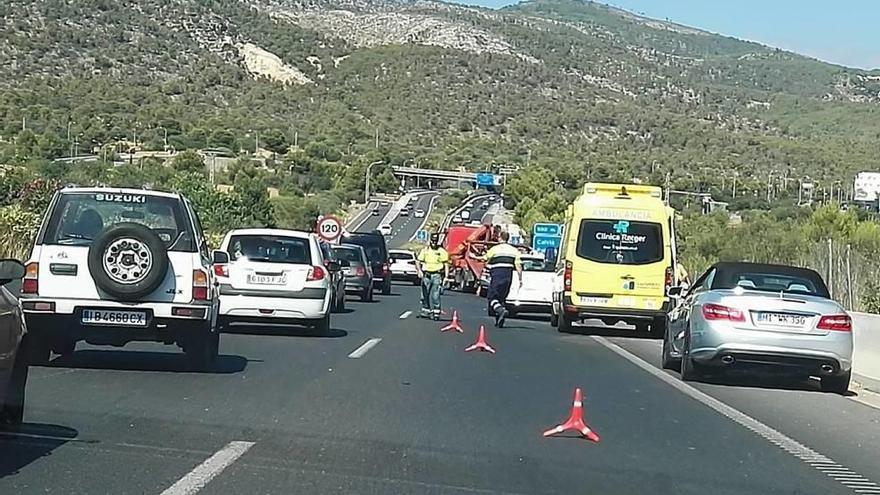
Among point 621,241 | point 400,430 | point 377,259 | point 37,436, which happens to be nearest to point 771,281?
point 400,430

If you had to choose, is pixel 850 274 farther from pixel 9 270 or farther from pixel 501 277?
pixel 9 270

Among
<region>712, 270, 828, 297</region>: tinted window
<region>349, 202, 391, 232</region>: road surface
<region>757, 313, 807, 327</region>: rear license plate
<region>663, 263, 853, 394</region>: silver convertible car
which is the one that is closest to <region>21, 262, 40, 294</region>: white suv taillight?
<region>663, 263, 853, 394</region>: silver convertible car

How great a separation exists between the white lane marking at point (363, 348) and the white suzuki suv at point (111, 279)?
3414 millimetres

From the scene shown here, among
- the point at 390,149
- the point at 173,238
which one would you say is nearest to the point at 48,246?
the point at 173,238

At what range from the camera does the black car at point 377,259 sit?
142 feet

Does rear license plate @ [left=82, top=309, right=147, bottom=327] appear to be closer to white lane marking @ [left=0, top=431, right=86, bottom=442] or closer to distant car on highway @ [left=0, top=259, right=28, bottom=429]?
white lane marking @ [left=0, top=431, right=86, bottom=442]

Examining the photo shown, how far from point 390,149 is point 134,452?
376 feet

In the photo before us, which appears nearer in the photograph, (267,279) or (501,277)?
(267,279)

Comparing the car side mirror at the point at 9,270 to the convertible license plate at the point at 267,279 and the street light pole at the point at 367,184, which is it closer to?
the convertible license plate at the point at 267,279

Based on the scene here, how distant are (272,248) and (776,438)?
451 inches

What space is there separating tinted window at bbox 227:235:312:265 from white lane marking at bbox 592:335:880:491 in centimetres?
615

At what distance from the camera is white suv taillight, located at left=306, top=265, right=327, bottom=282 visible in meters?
20.7

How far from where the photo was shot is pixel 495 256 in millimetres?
26500

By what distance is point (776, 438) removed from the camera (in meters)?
11.7
